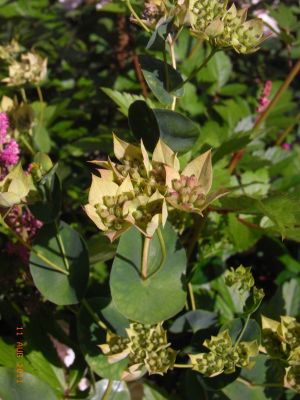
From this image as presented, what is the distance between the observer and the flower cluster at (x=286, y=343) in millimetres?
726

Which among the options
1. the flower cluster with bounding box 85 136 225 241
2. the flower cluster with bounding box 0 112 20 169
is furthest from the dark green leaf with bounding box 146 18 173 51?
the flower cluster with bounding box 0 112 20 169

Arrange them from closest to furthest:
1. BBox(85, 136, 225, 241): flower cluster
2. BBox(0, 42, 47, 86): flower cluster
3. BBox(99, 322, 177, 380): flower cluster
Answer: BBox(85, 136, 225, 241): flower cluster < BBox(99, 322, 177, 380): flower cluster < BBox(0, 42, 47, 86): flower cluster

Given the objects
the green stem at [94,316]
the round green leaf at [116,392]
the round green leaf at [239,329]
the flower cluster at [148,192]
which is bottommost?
the round green leaf at [116,392]

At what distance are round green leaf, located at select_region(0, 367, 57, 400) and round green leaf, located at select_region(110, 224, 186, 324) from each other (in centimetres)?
17

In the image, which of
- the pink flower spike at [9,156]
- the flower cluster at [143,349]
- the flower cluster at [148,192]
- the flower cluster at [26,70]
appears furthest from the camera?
the flower cluster at [26,70]

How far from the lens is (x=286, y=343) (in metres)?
0.76

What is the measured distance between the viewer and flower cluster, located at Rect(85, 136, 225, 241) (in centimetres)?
60

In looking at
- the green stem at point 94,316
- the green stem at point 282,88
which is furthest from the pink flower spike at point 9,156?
the green stem at point 282,88

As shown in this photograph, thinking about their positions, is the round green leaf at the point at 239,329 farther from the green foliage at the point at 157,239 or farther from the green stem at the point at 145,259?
the green stem at the point at 145,259

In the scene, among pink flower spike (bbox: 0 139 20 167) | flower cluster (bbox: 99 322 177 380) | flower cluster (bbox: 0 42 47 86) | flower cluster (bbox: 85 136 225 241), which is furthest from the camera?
flower cluster (bbox: 0 42 47 86)

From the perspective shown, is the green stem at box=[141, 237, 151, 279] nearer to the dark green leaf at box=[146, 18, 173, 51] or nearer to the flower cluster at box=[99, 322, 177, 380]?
the flower cluster at box=[99, 322, 177, 380]

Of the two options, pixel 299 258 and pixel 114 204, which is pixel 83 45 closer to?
pixel 299 258

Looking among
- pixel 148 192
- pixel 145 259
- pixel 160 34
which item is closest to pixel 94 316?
pixel 145 259

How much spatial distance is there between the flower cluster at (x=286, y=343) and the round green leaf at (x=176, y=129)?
275mm
